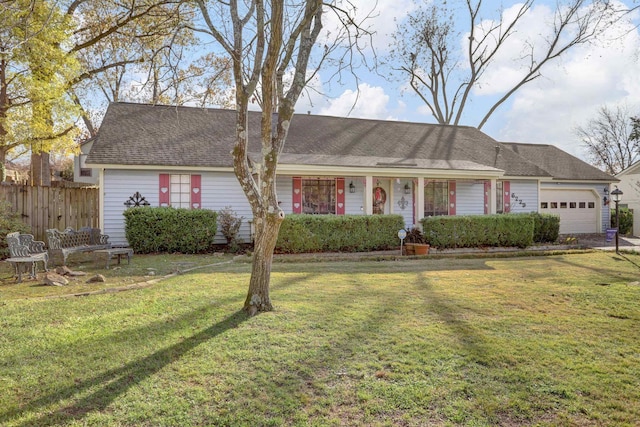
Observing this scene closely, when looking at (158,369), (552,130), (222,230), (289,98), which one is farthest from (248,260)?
(552,130)

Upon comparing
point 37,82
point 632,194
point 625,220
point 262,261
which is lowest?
point 262,261

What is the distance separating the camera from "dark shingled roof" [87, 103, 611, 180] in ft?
42.5

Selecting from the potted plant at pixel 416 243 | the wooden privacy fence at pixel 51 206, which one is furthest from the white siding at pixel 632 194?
the wooden privacy fence at pixel 51 206

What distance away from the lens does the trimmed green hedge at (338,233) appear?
11.5m

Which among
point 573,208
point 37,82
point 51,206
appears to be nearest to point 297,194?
point 51,206

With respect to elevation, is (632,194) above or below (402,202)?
above

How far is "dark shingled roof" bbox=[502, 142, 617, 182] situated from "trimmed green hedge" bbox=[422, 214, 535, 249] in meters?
6.23

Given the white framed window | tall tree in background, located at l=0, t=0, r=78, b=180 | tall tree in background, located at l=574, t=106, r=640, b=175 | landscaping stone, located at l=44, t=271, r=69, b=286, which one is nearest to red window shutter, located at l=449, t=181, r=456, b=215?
the white framed window

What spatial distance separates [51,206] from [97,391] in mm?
11348

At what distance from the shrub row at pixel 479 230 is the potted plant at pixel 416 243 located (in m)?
0.24

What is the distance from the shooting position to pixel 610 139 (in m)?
35.2

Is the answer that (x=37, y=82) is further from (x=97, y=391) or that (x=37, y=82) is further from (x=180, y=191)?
(x=97, y=391)

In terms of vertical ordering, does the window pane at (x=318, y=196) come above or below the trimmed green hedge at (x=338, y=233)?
above

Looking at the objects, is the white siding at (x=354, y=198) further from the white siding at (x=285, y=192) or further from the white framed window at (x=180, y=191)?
the white framed window at (x=180, y=191)
